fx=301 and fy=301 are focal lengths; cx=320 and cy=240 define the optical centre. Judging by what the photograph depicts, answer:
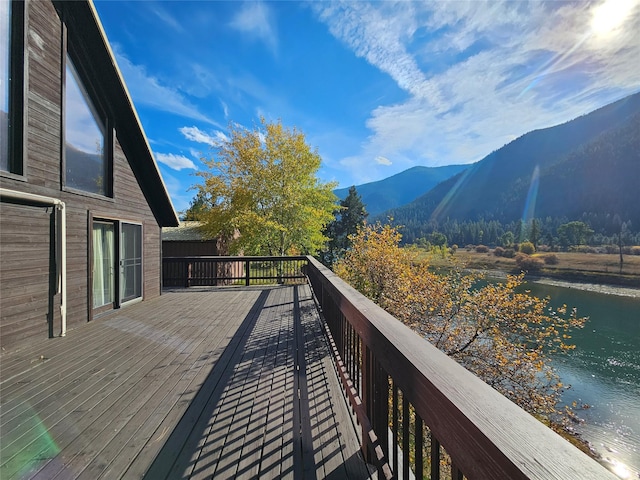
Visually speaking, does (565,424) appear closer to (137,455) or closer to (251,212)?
(137,455)

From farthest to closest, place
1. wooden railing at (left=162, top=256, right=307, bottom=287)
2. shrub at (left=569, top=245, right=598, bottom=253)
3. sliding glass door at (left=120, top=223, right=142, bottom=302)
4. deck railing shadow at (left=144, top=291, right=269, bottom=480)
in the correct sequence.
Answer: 1. shrub at (left=569, top=245, right=598, bottom=253)
2. wooden railing at (left=162, top=256, right=307, bottom=287)
3. sliding glass door at (left=120, top=223, right=142, bottom=302)
4. deck railing shadow at (left=144, top=291, right=269, bottom=480)

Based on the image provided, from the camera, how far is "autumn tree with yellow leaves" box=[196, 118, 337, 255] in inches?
544

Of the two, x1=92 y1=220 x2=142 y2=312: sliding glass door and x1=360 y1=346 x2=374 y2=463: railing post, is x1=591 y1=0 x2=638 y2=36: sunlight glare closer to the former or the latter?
x1=360 y1=346 x2=374 y2=463: railing post

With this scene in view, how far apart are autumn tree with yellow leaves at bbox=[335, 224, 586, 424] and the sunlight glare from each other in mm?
5654

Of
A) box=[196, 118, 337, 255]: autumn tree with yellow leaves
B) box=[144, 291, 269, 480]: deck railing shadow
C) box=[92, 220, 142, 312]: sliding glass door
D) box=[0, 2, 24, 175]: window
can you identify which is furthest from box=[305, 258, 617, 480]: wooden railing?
box=[196, 118, 337, 255]: autumn tree with yellow leaves

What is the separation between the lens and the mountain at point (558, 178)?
78062 mm

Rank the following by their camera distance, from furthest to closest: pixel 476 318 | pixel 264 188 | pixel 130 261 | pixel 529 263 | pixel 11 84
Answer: pixel 529 263 → pixel 264 188 → pixel 476 318 → pixel 130 261 → pixel 11 84

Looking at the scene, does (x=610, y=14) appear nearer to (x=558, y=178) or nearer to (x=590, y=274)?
(x=590, y=274)

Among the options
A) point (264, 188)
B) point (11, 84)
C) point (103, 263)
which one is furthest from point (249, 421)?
point (264, 188)

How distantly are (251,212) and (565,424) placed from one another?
41.2 feet

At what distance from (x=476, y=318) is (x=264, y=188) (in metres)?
10.5

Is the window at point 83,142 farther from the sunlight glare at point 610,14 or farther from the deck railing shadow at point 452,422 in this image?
the sunlight glare at point 610,14

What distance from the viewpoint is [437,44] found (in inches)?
341

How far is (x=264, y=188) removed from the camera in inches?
555
